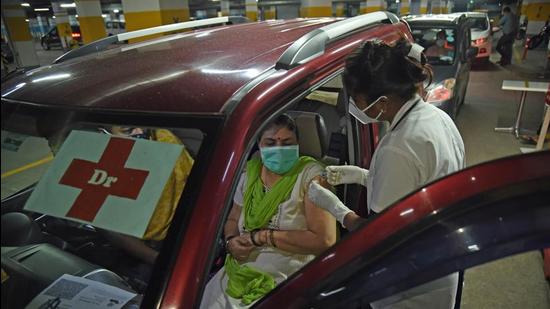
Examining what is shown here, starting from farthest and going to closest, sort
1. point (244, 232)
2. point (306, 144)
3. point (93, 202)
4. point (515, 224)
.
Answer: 1. point (306, 144)
2. point (244, 232)
3. point (93, 202)
4. point (515, 224)

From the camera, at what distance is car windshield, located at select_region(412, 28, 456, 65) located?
6137 millimetres

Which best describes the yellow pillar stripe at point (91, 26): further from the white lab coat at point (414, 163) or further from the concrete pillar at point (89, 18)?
the white lab coat at point (414, 163)

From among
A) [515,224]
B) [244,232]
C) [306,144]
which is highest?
[515,224]

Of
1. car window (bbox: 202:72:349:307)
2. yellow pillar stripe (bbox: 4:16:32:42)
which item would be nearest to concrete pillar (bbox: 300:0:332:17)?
yellow pillar stripe (bbox: 4:16:32:42)

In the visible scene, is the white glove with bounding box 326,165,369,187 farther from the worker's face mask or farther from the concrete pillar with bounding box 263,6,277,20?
the concrete pillar with bounding box 263,6,277,20

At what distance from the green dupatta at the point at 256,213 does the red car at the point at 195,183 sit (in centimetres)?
44

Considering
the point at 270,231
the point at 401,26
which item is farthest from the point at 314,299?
the point at 401,26

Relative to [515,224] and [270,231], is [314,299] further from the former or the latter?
[270,231]

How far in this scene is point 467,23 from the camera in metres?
6.91

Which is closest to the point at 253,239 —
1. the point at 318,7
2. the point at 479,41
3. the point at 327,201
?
the point at 327,201

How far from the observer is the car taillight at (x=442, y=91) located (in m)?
5.34

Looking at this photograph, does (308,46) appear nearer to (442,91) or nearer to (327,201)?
(327,201)

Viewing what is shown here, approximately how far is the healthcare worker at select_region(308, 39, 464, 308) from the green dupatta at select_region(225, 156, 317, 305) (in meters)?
0.18

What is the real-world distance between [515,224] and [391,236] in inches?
11.1
